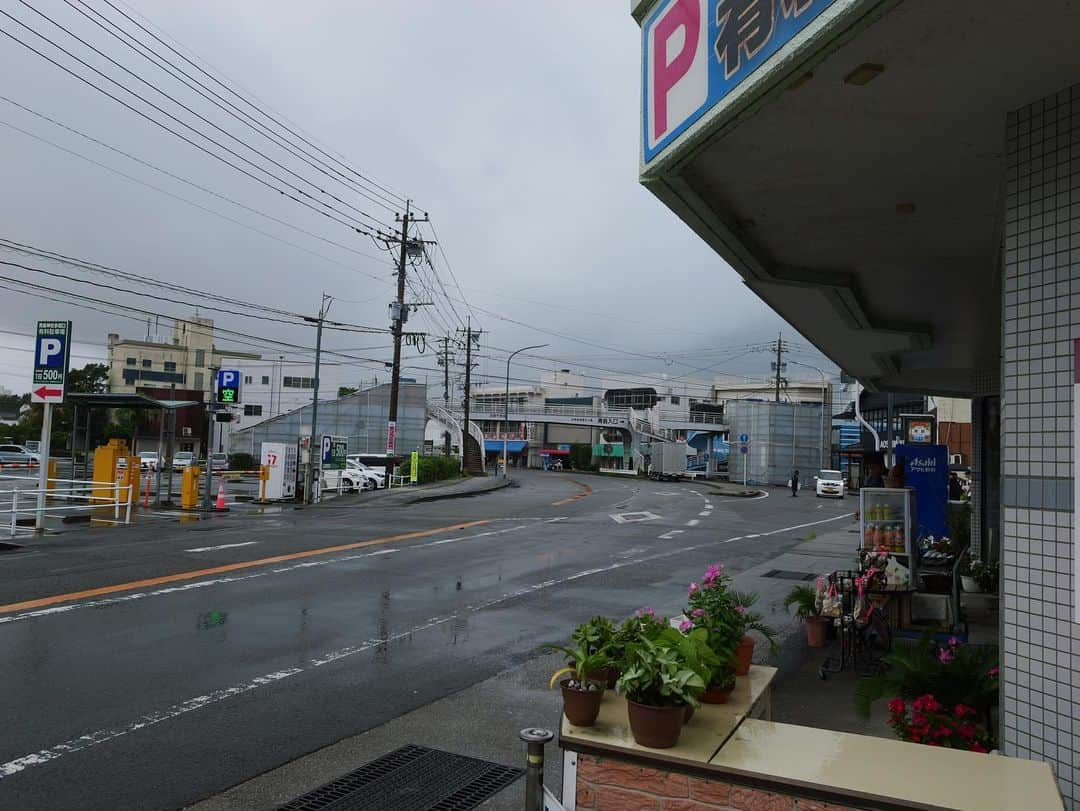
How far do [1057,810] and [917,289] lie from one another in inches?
248

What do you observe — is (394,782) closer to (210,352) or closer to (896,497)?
(896,497)

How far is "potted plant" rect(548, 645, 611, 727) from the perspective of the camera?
329 cm

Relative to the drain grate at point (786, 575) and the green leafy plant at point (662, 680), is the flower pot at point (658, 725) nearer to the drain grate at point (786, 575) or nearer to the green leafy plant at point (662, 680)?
the green leafy plant at point (662, 680)

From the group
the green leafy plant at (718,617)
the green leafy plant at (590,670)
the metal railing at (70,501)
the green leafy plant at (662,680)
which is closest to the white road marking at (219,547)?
the metal railing at (70,501)

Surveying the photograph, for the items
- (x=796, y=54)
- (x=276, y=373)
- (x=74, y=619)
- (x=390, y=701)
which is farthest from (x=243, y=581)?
(x=276, y=373)

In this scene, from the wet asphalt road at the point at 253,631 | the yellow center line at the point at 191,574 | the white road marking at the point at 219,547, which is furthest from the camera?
the white road marking at the point at 219,547

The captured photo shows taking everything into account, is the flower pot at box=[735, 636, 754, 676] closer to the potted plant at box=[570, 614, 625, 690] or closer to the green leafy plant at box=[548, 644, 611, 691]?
the potted plant at box=[570, 614, 625, 690]

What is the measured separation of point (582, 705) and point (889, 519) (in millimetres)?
7206

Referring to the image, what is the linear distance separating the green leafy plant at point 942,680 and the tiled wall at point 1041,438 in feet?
3.08

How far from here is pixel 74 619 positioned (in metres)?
9.11

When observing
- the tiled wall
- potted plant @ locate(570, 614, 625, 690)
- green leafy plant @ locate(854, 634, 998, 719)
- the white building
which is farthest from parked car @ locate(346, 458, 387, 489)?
the white building

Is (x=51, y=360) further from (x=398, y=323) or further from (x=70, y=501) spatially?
(x=398, y=323)

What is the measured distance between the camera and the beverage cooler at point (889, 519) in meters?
9.07

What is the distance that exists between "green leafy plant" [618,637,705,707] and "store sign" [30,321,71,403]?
745 inches
